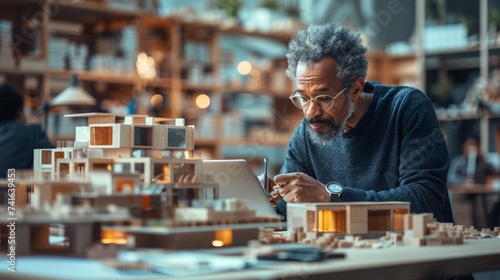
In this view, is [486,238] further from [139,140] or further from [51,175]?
[51,175]

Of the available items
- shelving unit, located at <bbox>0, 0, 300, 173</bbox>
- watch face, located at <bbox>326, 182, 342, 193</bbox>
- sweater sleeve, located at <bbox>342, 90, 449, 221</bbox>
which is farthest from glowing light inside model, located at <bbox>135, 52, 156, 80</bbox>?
watch face, located at <bbox>326, 182, 342, 193</bbox>

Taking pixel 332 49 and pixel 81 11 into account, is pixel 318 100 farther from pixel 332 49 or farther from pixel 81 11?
pixel 81 11

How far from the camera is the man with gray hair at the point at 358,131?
6.85 ft

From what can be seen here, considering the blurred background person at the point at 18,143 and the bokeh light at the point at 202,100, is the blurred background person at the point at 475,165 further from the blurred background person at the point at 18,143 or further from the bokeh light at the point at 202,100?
the blurred background person at the point at 18,143

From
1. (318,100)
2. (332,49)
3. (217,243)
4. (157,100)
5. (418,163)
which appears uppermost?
(157,100)

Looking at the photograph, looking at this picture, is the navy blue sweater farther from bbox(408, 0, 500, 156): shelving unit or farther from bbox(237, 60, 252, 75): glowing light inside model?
bbox(408, 0, 500, 156): shelving unit

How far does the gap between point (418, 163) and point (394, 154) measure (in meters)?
0.14

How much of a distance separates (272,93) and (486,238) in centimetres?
523

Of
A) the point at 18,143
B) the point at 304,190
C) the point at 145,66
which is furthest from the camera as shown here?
the point at 145,66

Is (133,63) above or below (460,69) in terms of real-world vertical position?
below

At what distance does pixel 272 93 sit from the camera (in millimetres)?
6844

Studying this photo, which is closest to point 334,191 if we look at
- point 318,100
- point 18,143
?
point 318,100

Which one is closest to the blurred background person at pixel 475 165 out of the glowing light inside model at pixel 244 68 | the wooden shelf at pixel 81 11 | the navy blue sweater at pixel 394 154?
the glowing light inside model at pixel 244 68

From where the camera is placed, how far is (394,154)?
2301mm
